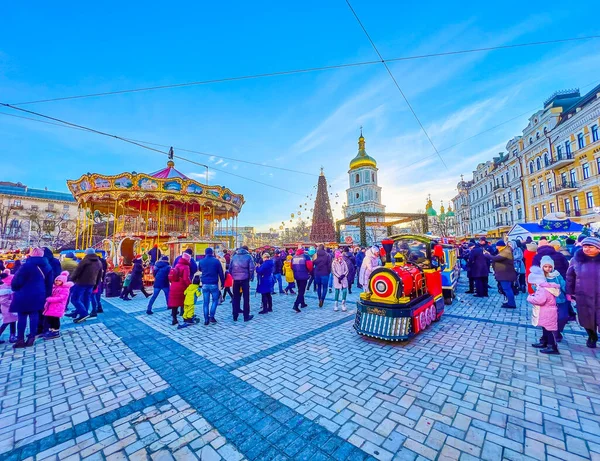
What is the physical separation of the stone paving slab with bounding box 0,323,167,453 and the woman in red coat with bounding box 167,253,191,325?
4.38 ft

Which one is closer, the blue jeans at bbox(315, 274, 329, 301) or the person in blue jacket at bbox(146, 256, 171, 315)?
the person in blue jacket at bbox(146, 256, 171, 315)

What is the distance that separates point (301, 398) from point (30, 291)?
5418 mm

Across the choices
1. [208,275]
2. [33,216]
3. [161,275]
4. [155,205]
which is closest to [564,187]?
[208,275]

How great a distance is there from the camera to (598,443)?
2.27 metres

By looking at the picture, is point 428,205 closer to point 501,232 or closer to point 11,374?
point 501,232

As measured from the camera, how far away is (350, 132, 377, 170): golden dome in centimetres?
6080

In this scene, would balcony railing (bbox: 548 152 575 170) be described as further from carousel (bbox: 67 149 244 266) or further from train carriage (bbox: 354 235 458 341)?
carousel (bbox: 67 149 244 266)

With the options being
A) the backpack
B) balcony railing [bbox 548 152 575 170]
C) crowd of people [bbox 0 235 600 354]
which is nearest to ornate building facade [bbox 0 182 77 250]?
crowd of people [bbox 0 235 600 354]

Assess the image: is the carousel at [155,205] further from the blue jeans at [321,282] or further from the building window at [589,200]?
the building window at [589,200]

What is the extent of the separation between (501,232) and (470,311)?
3445cm

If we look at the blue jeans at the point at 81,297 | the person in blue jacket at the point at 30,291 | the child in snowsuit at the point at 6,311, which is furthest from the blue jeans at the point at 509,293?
the child in snowsuit at the point at 6,311

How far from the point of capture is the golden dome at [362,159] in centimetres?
6080

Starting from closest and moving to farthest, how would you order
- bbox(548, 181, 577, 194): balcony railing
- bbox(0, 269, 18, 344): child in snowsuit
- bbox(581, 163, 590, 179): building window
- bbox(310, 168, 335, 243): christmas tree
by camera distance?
1. bbox(0, 269, 18, 344): child in snowsuit
2. bbox(581, 163, 590, 179): building window
3. bbox(548, 181, 577, 194): balcony railing
4. bbox(310, 168, 335, 243): christmas tree

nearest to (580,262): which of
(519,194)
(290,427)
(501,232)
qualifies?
(290,427)
